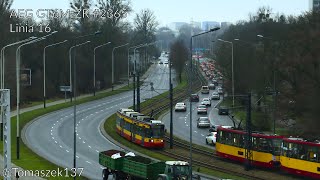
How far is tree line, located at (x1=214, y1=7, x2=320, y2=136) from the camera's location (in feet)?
129

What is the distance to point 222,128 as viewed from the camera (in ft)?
142

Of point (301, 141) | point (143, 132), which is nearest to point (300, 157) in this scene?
point (301, 141)

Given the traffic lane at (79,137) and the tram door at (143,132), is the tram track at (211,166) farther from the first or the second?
the traffic lane at (79,137)

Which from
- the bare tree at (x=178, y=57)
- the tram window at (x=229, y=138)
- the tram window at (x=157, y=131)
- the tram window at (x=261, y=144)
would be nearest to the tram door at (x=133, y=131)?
the tram window at (x=157, y=131)

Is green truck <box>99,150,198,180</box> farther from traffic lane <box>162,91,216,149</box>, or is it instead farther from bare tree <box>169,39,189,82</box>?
bare tree <box>169,39,189,82</box>

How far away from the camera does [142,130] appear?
48.9 m

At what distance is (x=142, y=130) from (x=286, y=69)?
1395 cm

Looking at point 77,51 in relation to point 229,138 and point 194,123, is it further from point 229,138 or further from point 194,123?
point 229,138

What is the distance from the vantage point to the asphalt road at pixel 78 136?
1681 inches

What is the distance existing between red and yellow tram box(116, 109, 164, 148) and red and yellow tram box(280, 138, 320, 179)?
13338 millimetres

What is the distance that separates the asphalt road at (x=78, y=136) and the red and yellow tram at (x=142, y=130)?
6.34 ft

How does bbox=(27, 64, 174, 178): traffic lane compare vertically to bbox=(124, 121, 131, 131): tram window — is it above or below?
below

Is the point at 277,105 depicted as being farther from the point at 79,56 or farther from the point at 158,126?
the point at 79,56

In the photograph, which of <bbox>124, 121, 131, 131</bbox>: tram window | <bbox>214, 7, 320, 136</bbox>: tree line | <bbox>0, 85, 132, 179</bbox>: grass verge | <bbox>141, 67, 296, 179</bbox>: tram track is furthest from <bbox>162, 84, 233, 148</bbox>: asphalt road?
<bbox>0, 85, 132, 179</bbox>: grass verge
